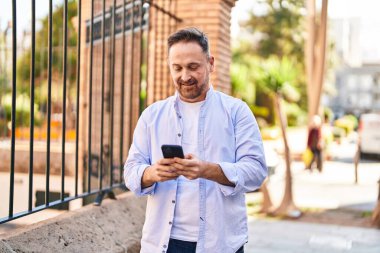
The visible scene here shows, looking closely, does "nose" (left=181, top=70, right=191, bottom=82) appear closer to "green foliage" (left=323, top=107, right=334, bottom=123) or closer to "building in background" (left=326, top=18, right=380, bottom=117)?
"green foliage" (left=323, top=107, right=334, bottom=123)

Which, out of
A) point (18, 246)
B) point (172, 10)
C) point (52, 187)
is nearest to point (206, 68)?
point (18, 246)

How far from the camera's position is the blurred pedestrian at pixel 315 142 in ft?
50.2

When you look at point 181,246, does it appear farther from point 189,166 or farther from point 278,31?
point 278,31

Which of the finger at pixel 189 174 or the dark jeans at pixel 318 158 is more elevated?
the finger at pixel 189 174

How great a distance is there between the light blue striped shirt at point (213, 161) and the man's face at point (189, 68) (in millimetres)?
97

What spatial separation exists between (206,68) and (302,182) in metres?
11.7

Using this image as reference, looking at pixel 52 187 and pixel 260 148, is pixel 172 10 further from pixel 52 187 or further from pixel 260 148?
pixel 52 187

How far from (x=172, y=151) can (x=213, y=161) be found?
13.3 inches

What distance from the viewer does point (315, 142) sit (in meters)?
15.4

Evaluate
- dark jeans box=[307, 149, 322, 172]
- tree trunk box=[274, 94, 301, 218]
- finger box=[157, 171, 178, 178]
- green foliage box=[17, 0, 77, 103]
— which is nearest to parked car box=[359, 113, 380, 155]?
dark jeans box=[307, 149, 322, 172]

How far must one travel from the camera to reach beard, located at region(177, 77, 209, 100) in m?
2.29

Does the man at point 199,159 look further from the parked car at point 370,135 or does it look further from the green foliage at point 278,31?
A: the green foliage at point 278,31

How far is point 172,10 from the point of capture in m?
6.07

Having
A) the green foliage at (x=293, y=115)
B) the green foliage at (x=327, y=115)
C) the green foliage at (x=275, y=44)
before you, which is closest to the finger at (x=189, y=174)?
the green foliage at (x=327, y=115)
